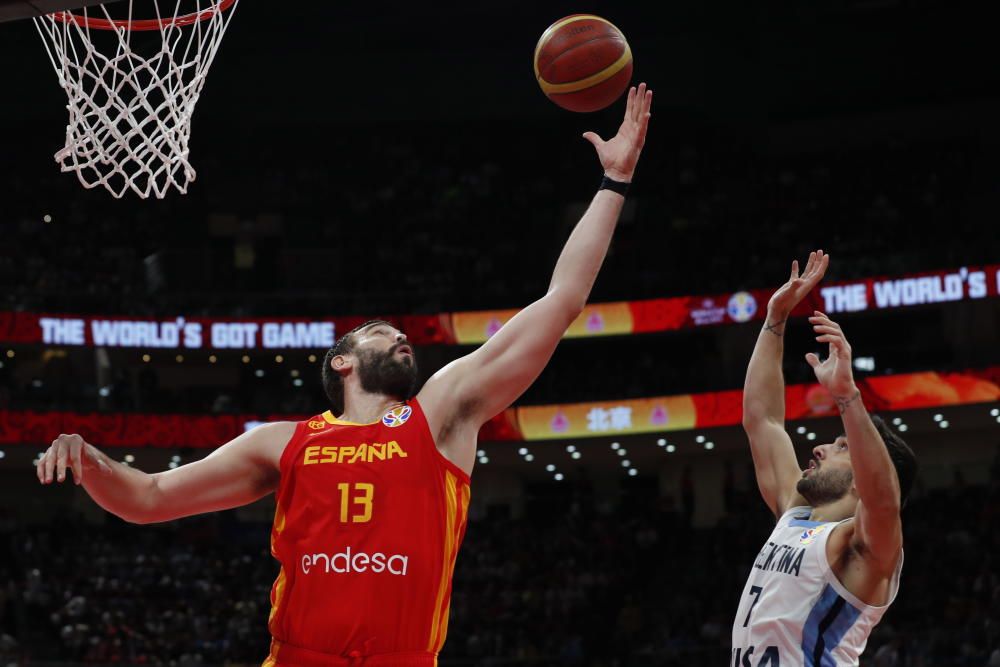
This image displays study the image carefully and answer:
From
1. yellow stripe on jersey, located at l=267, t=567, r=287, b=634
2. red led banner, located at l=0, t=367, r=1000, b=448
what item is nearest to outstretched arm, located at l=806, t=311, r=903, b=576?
yellow stripe on jersey, located at l=267, t=567, r=287, b=634

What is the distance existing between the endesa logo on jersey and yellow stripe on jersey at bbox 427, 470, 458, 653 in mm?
125

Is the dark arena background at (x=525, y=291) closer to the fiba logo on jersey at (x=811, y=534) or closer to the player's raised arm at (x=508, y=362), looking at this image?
the fiba logo on jersey at (x=811, y=534)

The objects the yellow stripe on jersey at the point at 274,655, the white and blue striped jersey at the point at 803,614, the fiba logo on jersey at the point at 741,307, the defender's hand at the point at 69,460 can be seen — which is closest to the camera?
the defender's hand at the point at 69,460

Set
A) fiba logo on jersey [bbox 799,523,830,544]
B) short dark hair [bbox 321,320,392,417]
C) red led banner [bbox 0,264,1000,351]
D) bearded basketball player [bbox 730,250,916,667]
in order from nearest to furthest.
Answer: short dark hair [bbox 321,320,392,417] → bearded basketball player [bbox 730,250,916,667] → fiba logo on jersey [bbox 799,523,830,544] → red led banner [bbox 0,264,1000,351]

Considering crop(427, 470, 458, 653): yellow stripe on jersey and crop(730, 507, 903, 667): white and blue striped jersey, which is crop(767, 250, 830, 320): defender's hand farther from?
crop(427, 470, 458, 653): yellow stripe on jersey

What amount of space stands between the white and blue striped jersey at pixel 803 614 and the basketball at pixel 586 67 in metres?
1.95

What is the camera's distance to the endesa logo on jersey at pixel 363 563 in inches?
127

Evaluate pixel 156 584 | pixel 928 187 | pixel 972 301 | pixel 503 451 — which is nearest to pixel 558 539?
pixel 503 451

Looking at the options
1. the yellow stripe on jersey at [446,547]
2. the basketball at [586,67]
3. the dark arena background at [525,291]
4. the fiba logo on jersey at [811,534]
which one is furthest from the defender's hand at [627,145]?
the dark arena background at [525,291]

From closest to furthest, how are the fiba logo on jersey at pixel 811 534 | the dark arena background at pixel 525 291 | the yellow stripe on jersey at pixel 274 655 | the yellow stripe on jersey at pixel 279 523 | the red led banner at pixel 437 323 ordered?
the yellow stripe on jersey at pixel 274 655 → the yellow stripe on jersey at pixel 279 523 → the fiba logo on jersey at pixel 811 534 → the dark arena background at pixel 525 291 → the red led banner at pixel 437 323

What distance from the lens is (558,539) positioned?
75.4 feet

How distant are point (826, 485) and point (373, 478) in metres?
2.01

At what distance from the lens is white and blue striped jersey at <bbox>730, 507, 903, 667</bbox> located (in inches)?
170

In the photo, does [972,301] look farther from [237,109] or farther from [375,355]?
[375,355]
